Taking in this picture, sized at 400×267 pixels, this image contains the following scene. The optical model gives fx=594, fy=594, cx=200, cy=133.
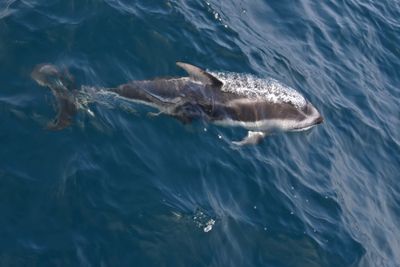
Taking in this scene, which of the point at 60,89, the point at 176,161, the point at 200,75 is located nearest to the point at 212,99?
the point at 200,75

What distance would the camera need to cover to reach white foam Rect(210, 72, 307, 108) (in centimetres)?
1276

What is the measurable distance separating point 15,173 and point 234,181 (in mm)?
4326

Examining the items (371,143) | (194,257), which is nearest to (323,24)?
(371,143)

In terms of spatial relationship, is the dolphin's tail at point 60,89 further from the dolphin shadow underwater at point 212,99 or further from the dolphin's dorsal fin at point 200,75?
the dolphin's dorsal fin at point 200,75

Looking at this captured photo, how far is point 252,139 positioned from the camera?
496 inches

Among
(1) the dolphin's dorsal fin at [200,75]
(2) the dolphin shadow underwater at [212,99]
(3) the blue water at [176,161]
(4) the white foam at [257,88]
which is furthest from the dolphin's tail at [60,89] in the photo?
(4) the white foam at [257,88]

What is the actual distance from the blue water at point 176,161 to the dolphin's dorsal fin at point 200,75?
860mm

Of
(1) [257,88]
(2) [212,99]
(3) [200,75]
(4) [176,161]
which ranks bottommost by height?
(4) [176,161]

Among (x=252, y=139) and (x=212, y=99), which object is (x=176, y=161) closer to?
(x=212, y=99)

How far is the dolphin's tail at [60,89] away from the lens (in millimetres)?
10672

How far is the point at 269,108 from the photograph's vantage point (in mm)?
13008

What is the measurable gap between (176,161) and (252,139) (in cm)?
201

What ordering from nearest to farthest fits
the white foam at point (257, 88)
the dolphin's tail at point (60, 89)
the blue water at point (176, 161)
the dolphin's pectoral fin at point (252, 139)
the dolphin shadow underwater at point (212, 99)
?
1. the blue water at point (176, 161)
2. the dolphin's tail at point (60, 89)
3. the dolphin shadow underwater at point (212, 99)
4. the dolphin's pectoral fin at point (252, 139)
5. the white foam at point (257, 88)

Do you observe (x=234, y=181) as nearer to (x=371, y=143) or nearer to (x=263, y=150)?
(x=263, y=150)
